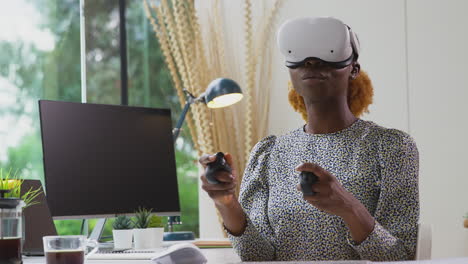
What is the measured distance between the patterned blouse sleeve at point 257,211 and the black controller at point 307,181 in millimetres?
388

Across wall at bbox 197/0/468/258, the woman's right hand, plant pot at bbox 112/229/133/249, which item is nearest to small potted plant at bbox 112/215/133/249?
plant pot at bbox 112/229/133/249

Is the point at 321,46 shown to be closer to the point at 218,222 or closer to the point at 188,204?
the point at 218,222

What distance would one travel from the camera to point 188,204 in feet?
15.1

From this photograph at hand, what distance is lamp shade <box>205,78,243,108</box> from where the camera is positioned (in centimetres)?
267

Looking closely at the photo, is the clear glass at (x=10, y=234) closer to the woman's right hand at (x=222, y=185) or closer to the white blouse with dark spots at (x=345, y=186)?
the woman's right hand at (x=222, y=185)

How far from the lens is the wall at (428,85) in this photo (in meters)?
3.67

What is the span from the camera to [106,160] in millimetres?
2402

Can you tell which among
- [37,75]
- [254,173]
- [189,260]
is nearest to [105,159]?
[254,173]

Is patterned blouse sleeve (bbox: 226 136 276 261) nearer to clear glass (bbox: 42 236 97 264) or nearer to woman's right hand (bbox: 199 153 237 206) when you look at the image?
woman's right hand (bbox: 199 153 237 206)

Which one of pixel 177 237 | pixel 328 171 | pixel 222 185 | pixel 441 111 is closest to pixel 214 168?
pixel 222 185

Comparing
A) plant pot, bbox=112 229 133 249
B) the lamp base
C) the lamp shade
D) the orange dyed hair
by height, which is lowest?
the lamp base

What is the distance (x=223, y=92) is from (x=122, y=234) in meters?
0.66

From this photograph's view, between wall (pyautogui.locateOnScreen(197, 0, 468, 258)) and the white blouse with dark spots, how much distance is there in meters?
1.82

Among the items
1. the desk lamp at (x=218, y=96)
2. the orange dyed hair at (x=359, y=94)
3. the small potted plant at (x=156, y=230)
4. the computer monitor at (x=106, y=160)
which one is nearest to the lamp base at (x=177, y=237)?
the desk lamp at (x=218, y=96)
